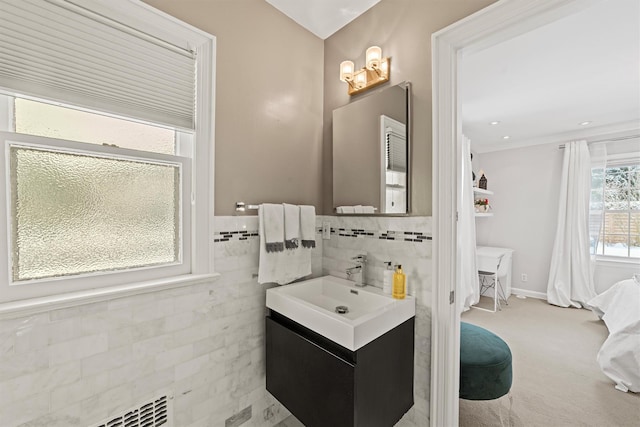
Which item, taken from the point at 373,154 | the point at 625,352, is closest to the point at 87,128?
the point at 373,154

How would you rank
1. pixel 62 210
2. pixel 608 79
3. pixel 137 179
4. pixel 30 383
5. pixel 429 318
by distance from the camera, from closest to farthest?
pixel 30 383 → pixel 62 210 → pixel 137 179 → pixel 429 318 → pixel 608 79

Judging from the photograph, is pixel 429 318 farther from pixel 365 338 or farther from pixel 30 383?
pixel 30 383

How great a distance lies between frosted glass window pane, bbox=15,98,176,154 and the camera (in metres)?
1.03

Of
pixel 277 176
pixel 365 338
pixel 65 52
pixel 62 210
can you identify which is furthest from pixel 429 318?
pixel 65 52

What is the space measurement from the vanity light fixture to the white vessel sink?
1.26 meters

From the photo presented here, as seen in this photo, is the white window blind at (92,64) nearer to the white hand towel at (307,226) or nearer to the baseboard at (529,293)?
the white hand towel at (307,226)

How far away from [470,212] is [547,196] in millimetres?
1865

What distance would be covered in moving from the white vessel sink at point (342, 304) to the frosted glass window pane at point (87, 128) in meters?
1.01

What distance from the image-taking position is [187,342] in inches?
51.8

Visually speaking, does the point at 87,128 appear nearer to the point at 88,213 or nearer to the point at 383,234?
the point at 88,213

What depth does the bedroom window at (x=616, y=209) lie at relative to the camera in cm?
→ 359

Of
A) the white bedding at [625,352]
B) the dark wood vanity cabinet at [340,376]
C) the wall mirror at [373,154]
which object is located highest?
the wall mirror at [373,154]

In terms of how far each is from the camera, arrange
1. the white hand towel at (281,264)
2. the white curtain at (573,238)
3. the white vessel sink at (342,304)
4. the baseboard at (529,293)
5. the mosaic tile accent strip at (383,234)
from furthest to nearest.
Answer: the baseboard at (529,293), the white curtain at (573,238), the white hand towel at (281,264), the mosaic tile accent strip at (383,234), the white vessel sink at (342,304)

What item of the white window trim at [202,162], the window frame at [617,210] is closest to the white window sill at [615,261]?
the window frame at [617,210]
